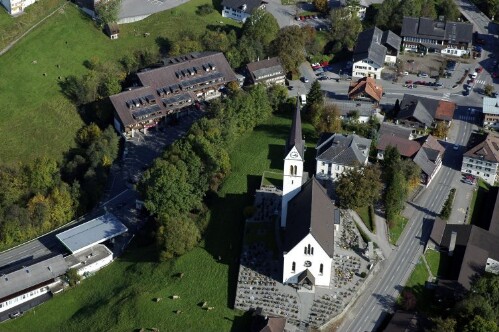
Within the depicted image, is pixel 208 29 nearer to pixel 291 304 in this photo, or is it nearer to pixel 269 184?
pixel 269 184

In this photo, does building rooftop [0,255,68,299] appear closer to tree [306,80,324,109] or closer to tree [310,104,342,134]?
tree [310,104,342,134]

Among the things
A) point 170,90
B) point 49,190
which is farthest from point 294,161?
point 170,90

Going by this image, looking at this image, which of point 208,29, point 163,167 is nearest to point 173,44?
point 208,29

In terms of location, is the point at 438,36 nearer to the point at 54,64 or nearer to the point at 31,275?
the point at 54,64

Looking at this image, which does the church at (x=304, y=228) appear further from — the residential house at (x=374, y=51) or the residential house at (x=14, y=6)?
the residential house at (x=14, y=6)

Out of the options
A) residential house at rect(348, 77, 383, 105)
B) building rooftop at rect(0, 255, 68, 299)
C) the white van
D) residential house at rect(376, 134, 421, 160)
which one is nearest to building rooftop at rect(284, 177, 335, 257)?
residential house at rect(376, 134, 421, 160)

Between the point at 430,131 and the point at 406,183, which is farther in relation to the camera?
the point at 430,131
